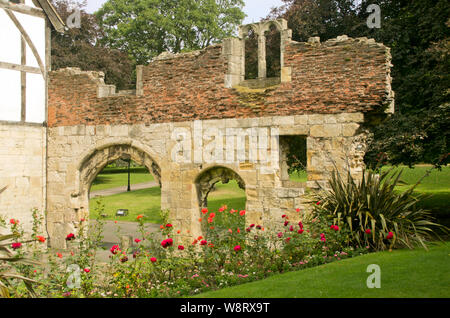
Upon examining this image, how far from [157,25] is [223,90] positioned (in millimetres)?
20157

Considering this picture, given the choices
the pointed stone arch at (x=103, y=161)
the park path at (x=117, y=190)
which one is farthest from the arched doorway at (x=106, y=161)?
the park path at (x=117, y=190)

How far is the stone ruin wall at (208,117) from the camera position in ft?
29.9

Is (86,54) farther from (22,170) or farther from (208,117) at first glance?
(208,117)

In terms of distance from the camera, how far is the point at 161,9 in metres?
29.7

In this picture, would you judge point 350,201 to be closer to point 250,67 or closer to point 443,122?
point 443,122

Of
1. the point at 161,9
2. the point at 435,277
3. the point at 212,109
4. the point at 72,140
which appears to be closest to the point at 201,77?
the point at 212,109

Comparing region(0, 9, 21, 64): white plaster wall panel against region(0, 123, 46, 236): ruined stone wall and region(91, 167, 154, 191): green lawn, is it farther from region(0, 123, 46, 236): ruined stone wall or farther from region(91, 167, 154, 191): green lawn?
region(91, 167, 154, 191): green lawn

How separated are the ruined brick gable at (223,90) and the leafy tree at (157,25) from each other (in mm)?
16802

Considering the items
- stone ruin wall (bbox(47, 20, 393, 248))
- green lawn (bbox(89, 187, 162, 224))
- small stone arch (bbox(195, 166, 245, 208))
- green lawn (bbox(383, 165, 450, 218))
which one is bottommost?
green lawn (bbox(89, 187, 162, 224))

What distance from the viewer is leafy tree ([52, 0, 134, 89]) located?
75.7 feet

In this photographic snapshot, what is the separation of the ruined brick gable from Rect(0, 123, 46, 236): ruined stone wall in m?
0.74

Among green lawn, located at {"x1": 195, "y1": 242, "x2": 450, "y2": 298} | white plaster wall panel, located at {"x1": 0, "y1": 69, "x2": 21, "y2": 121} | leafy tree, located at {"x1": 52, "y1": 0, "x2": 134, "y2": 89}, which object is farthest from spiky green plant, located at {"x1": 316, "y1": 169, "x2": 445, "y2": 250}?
leafy tree, located at {"x1": 52, "y1": 0, "x2": 134, "y2": 89}

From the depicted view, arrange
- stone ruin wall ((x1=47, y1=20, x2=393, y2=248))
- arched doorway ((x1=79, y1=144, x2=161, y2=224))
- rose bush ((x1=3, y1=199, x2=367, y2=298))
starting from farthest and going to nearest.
Answer: 1. arched doorway ((x1=79, y1=144, x2=161, y2=224))
2. stone ruin wall ((x1=47, y1=20, x2=393, y2=248))
3. rose bush ((x1=3, y1=199, x2=367, y2=298))

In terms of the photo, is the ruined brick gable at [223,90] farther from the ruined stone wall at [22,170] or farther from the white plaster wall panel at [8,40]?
the white plaster wall panel at [8,40]
